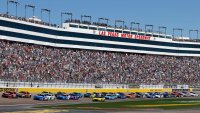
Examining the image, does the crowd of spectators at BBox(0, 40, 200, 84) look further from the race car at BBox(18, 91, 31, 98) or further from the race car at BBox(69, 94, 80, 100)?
the race car at BBox(69, 94, 80, 100)

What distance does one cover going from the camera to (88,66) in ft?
383

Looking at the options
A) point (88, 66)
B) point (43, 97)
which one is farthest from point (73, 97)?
point (88, 66)

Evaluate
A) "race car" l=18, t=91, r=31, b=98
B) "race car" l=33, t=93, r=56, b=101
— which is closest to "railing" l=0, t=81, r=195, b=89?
"race car" l=18, t=91, r=31, b=98

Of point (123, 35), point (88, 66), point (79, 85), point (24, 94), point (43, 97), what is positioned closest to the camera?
point (43, 97)

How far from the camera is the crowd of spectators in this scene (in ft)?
313

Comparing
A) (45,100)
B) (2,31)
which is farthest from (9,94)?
(2,31)

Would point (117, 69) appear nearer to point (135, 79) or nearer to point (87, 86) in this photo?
point (135, 79)

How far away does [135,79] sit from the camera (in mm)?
124688

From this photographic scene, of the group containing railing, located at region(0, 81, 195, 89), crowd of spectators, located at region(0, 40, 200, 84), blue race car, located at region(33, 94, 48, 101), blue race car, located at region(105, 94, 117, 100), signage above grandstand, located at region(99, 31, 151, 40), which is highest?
signage above grandstand, located at region(99, 31, 151, 40)

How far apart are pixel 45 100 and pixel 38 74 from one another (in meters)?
16.7

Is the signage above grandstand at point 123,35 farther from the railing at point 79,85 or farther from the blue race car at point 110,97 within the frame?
the blue race car at point 110,97

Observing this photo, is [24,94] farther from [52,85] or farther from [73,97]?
[52,85]

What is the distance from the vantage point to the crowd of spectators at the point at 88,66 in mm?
95419

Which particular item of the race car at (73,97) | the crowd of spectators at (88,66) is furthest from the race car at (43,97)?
the crowd of spectators at (88,66)
